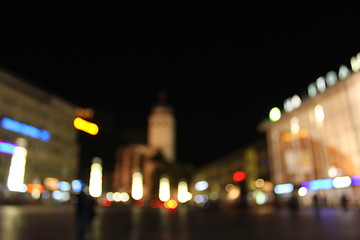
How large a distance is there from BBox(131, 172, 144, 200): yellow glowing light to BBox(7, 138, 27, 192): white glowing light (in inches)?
2683

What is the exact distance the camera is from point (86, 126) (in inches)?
470

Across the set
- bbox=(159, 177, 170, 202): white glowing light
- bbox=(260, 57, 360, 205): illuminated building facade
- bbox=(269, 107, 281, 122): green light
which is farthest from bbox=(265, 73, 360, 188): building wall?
bbox=(159, 177, 170, 202): white glowing light

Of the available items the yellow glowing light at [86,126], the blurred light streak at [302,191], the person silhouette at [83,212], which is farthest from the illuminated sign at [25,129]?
the person silhouette at [83,212]

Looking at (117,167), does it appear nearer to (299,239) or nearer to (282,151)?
(282,151)

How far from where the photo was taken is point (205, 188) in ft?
474

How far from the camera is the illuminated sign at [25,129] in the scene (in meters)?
58.1

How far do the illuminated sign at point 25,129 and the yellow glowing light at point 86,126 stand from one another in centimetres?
5291

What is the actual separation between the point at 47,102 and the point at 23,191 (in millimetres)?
20492

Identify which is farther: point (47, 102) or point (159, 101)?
point (159, 101)

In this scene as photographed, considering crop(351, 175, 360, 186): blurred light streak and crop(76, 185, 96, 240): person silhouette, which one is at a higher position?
crop(351, 175, 360, 186): blurred light streak

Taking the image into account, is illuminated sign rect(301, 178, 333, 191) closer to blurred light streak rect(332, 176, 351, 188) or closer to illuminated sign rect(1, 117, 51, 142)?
blurred light streak rect(332, 176, 351, 188)

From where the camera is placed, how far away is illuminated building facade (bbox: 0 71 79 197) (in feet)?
191

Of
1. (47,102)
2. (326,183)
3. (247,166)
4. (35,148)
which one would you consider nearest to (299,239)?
(326,183)

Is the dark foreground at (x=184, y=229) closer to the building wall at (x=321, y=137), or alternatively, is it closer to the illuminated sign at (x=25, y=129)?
the building wall at (x=321, y=137)
